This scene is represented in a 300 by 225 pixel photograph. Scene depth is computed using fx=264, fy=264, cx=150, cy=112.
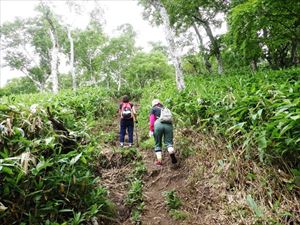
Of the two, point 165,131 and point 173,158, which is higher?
point 165,131

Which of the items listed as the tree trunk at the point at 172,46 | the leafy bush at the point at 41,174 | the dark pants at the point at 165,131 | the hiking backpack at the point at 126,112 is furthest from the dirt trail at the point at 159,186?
the tree trunk at the point at 172,46

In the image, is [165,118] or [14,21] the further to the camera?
[14,21]

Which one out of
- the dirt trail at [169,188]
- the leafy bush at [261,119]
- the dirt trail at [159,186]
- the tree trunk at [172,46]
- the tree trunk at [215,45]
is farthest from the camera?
the tree trunk at [215,45]

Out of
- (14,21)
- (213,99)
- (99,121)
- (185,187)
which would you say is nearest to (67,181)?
(185,187)

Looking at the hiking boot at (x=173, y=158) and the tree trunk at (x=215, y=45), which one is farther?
the tree trunk at (x=215, y=45)

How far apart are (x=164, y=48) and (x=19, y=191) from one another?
101 ft

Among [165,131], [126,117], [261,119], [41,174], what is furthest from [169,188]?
[126,117]

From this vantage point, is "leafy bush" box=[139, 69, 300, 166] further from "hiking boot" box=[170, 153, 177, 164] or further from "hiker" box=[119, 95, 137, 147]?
"hiker" box=[119, 95, 137, 147]

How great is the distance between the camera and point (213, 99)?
6426 millimetres

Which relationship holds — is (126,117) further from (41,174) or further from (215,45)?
(215,45)

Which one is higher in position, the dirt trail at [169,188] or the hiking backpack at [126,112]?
the hiking backpack at [126,112]

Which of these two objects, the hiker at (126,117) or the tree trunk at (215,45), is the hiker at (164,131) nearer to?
the hiker at (126,117)

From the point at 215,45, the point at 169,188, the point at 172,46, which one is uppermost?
the point at 215,45

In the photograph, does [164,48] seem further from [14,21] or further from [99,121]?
[99,121]
